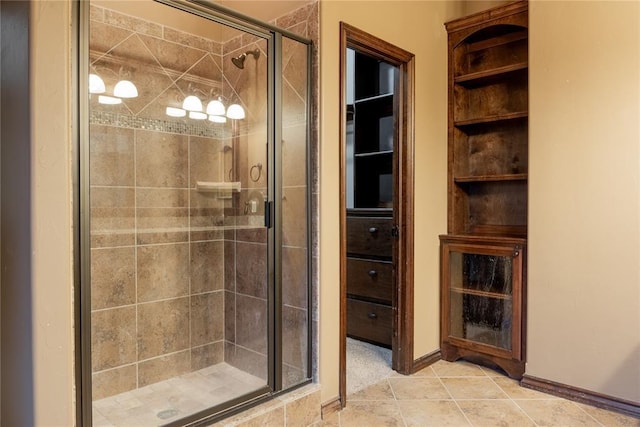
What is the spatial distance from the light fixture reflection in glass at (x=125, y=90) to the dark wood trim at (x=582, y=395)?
110 inches

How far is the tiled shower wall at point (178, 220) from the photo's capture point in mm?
2197

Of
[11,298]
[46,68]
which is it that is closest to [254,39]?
[46,68]

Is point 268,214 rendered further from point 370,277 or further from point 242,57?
point 370,277

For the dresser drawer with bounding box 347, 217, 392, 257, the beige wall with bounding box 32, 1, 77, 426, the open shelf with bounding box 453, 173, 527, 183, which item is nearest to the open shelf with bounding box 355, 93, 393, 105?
the open shelf with bounding box 453, 173, 527, 183

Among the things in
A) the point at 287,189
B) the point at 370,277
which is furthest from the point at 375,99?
the point at 287,189

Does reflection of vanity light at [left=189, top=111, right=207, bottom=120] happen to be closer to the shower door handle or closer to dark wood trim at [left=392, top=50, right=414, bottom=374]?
the shower door handle

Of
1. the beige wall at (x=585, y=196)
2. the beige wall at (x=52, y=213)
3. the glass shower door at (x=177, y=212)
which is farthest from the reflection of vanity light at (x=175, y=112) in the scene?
the beige wall at (x=585, y=196)

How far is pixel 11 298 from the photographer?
4.64 feet

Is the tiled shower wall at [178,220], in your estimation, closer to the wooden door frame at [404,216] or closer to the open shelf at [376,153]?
the wooden door frame at [404,216]

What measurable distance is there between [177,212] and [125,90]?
752 millimetres

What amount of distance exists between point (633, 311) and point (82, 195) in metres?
2.55

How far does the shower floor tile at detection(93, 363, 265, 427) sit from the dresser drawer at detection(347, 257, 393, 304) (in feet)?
3.88

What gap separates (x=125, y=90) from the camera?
2404 millimetres

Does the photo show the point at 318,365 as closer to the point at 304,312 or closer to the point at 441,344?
the point at 304,312
